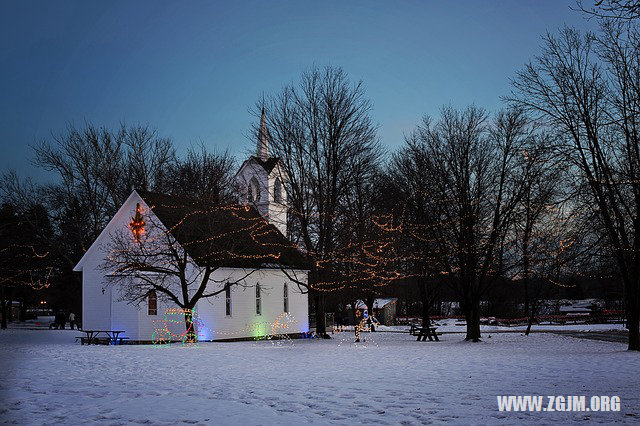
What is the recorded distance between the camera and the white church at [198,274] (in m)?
33.4

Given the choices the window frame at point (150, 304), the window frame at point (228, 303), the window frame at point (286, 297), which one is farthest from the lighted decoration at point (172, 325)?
the window frame at point (286, 297)

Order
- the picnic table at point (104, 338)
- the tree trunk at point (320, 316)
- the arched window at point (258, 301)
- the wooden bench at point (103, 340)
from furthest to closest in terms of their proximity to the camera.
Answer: the arched window at point (258, 301) < the tree trunk at point (320, 316) < the wooden bench at point (103, 340) < the picnic table at point (104, 338)

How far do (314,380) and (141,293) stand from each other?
70.4 ft

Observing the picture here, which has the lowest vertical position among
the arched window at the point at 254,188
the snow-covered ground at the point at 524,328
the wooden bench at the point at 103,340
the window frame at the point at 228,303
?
the snow-covered ground at the point at 524,328

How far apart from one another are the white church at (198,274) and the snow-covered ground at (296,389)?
46.3ft

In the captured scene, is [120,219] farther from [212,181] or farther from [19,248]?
[19,248]

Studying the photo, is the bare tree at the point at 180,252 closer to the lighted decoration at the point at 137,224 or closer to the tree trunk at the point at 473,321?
the lighted decoration at the point at 137,224

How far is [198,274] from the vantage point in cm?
3281

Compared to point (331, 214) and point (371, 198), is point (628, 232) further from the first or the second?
point (371, 198)

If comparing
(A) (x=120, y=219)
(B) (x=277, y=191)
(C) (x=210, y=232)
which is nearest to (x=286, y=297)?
(C) (x=210, y=232)

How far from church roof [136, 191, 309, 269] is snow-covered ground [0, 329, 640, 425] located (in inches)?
518

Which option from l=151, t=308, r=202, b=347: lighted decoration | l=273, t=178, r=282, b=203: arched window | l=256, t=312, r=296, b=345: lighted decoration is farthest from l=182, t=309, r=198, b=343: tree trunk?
l=273, t=178, r=282, b=203: arched window

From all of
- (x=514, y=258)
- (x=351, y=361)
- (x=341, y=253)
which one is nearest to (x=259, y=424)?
(x=351, y=361)

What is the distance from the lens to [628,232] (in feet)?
81.8
